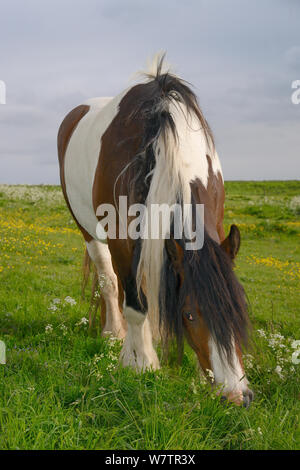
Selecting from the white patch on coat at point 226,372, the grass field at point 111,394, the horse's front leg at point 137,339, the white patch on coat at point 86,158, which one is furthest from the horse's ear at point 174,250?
the white patch on coat at point 86,158

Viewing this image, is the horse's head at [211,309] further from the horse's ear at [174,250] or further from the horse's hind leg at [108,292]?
the horse's hind leg at [108,292]

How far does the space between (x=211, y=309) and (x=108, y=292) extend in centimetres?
294

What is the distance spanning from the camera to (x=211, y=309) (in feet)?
9.13

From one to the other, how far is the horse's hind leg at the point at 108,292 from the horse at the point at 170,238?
1.01 metres

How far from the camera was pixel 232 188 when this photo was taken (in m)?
34.6

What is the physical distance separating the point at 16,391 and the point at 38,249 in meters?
8.32

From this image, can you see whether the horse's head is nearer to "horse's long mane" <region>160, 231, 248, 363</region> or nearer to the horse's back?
"horse's long mane" <region>160, 231, 248, 363</region>

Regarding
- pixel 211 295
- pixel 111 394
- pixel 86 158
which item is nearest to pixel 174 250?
pixel 211 295

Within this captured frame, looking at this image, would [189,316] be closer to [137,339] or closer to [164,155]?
[164,155]

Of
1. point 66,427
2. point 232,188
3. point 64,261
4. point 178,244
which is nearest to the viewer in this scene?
point 66,427

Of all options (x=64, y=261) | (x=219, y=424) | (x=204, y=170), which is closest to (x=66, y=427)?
(x=219, y=424)

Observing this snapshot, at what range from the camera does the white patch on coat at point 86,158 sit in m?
4.45

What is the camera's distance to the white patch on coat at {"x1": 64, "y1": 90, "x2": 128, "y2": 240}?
4.45 m

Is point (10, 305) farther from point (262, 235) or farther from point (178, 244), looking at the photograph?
point (262, 235)
